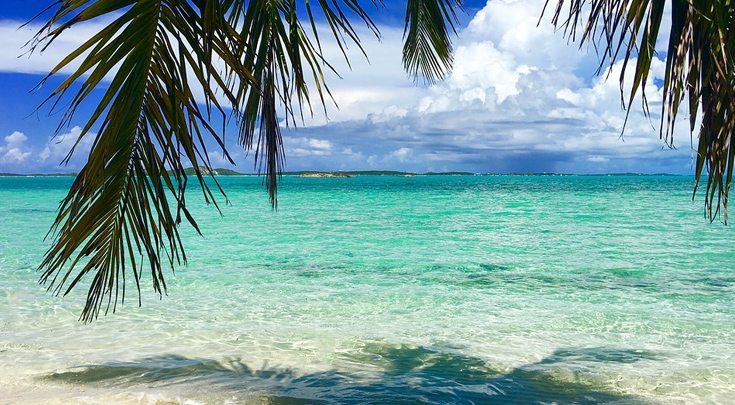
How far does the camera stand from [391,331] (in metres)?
6.59

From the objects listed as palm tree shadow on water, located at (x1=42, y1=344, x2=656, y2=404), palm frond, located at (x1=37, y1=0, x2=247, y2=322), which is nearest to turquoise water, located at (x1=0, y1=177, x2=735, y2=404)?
palm tree shadow on water, located at (x1=42, y1=344, x2=656, y2=404)

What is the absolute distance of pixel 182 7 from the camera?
2.11m

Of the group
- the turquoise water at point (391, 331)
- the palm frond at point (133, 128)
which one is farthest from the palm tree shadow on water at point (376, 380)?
the palm frond at point (133, 128)

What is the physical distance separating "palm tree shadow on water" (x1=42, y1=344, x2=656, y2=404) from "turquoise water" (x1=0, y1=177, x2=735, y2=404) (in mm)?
20

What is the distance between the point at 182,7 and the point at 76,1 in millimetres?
339

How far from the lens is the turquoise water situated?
4.75 m

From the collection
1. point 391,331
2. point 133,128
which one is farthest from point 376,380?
point 133,128

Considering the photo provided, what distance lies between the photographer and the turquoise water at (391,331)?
4.75 m

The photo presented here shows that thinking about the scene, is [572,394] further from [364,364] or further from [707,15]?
[707,15]

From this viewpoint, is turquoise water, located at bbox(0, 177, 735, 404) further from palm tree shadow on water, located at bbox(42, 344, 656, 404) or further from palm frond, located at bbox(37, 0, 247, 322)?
palm frond, located at bbox(37, 0, 247, 322)

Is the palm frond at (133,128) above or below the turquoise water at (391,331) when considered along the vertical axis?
above

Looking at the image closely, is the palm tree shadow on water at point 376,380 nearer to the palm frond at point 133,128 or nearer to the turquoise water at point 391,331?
the turquoise water at point 391,331

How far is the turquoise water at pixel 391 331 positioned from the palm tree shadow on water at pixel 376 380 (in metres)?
0.02

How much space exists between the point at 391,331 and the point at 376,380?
5.51 ft
